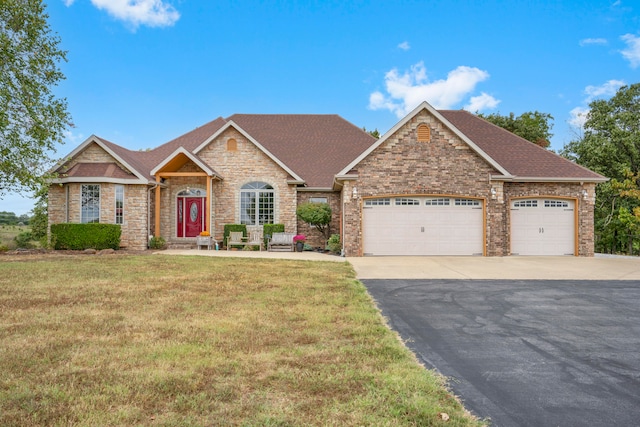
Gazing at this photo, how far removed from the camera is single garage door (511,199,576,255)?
18.9 m

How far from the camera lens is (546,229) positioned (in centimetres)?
1894

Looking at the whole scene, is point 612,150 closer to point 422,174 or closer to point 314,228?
point 422,174

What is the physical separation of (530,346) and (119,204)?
61.7 feet

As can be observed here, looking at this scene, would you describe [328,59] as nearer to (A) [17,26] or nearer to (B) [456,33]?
(B) [456,33]

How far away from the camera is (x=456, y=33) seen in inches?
747

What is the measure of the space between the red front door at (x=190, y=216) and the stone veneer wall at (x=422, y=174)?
8348mm

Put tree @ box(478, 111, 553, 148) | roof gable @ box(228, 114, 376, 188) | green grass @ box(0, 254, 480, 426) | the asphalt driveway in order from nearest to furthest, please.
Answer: green grass @ box(0, 254, 480, 426)
the asphalt driveway
roof gable @ box(228, 114, 376, 188)
tree @ box(478, 111, 553, 148)

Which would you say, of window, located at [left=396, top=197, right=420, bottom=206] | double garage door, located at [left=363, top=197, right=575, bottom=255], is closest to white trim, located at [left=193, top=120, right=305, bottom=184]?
double garage door, located at [left=363, top=197, right=575, bottom=255]

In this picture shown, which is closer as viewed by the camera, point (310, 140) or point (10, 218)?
point (310, 140)

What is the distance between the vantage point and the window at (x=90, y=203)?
19.4 metres

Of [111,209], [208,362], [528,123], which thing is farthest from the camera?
[528,123]

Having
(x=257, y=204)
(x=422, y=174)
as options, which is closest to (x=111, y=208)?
(x=257, y=204)

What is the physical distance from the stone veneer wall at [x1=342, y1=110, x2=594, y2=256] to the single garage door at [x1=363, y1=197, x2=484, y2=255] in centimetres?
40

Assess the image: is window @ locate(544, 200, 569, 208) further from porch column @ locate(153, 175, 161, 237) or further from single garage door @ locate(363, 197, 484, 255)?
porch column @ locate(153, 175, 161, 237)
